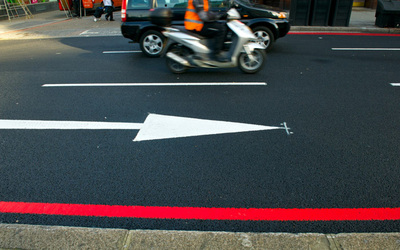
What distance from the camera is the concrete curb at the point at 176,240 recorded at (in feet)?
7.70

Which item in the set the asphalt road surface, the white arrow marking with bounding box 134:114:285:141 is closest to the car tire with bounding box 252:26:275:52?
the asphalt road surface

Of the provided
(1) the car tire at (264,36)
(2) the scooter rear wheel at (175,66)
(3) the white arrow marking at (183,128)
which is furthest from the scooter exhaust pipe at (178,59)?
(1) the car tire at (264,36)

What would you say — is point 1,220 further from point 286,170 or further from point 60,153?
point 286,170

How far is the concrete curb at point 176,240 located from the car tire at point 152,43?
7.17 metres

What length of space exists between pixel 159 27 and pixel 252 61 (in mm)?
3238

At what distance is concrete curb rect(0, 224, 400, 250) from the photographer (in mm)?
2346

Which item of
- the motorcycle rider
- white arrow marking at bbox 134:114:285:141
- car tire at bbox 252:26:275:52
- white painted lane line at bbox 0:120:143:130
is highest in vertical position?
the motorcycle rider

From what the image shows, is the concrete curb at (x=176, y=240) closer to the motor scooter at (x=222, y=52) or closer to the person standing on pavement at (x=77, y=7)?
the motor scooter at (x=222, y=52)

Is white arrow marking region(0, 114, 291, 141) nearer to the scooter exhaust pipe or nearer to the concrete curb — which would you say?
the concrete curb

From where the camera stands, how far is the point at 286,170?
3.47 meters

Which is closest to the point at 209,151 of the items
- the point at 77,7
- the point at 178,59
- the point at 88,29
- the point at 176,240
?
the point at 176,240

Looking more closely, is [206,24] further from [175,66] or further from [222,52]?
[175,66]

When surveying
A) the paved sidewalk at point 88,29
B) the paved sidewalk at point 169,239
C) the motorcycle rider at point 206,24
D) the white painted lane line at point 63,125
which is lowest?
the white painted lane line at point 63,125

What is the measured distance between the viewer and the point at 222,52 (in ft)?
23.0
